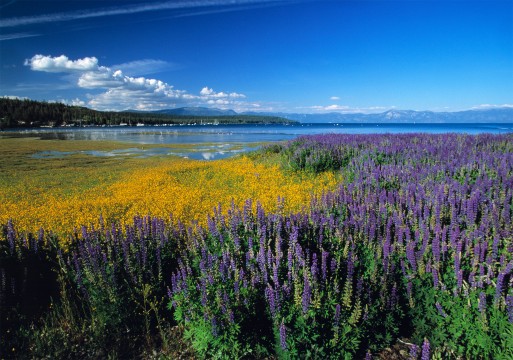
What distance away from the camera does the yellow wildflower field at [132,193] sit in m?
10.2

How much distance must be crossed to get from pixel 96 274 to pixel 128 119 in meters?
211

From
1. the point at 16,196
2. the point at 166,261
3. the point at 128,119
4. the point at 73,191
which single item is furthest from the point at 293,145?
the point at 128,119

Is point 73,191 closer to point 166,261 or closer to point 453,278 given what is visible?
point 166,261

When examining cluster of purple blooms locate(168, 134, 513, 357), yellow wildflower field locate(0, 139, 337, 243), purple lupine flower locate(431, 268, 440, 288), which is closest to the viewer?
cluster of purple blooms locate(168, 134, 513, 357)

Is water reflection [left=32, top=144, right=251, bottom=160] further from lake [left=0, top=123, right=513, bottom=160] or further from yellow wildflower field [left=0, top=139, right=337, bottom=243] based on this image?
yellow wildflower field [left=0, top=139, right=337, bottom=243]

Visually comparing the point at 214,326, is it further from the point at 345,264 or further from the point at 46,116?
the point at 46,116

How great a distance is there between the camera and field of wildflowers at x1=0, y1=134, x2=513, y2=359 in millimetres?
3564

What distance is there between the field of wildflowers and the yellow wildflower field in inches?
102

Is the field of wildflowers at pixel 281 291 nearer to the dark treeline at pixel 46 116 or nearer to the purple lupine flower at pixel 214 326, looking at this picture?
the purple lupine flower at pixel 214 326

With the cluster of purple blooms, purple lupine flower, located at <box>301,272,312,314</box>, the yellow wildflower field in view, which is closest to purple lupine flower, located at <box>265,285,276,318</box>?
the cluster of purple blooms

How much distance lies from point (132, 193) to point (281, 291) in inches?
467

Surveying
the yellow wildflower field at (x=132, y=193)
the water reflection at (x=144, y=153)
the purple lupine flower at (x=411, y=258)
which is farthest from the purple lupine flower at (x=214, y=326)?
the water reflection at (x=144, y=153)

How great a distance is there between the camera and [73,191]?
15.2m

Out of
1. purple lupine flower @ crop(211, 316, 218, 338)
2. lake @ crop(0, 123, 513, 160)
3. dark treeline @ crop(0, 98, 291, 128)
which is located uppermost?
dark treeline @ crop(0, 98, 291, 128)
